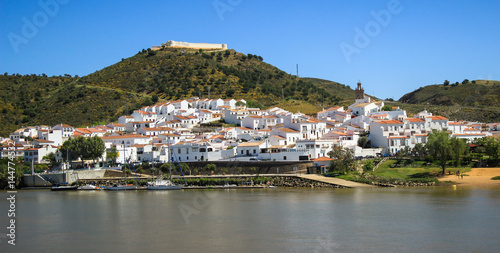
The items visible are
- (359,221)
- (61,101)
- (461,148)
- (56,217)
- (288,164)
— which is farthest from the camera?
(61,101)

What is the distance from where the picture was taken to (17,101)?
9456 cm

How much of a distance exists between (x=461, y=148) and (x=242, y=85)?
202 feet

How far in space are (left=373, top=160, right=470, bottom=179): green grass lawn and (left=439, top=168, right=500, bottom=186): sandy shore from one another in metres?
0.90

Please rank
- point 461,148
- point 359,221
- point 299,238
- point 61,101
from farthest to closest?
point 61,101
point 461,148
point 359,221
point 299,238

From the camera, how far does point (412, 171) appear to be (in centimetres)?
4247

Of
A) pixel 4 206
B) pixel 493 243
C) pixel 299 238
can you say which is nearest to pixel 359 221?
pixel 299 238

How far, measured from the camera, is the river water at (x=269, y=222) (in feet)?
71.4

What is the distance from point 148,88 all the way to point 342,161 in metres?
63.8

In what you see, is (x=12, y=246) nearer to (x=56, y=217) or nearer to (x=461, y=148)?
(x=56, y=217)

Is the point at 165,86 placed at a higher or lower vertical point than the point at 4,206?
higher

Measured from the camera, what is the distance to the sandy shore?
126 ft

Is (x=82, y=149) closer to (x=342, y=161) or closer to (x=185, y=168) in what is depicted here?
(x=185, y=168)

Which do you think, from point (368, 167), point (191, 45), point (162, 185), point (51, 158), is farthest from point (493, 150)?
point (191, 45)

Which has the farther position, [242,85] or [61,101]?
[242,85]
